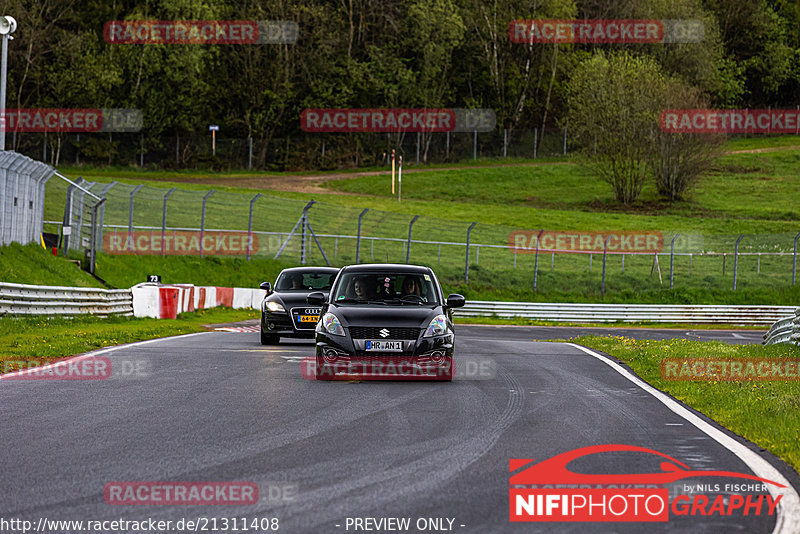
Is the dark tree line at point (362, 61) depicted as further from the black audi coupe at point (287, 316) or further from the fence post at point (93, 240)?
the black audi coupe at point (287, 316)

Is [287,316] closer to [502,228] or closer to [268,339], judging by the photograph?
[268,339]

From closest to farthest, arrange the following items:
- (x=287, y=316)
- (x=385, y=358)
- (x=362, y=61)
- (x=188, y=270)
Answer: (x=385, y=358) < (x=287, y=316) < (x=188, y=270) < (x=362, y=61)

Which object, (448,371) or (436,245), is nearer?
(448,371)

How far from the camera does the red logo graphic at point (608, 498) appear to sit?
19.2ft

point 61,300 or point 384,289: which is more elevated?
point 384,289

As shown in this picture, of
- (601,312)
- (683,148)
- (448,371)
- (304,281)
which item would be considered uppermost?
(683,148)

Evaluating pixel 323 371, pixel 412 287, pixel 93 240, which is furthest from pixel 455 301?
pixel 93 240

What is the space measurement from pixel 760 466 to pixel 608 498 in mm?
→ 1657

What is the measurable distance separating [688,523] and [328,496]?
1.93 m

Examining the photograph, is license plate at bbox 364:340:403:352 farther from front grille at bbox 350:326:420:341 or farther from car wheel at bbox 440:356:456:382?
car wheel at bbox 440:356:456:382

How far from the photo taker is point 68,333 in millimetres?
19406

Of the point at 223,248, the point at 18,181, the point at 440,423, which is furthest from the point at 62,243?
the point at 440,423

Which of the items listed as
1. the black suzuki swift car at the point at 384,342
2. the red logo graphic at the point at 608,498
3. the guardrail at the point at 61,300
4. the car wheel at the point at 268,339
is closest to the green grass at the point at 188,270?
the guardrail at the point at 61,300

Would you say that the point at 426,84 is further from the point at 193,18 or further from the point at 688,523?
the point at 688,523
